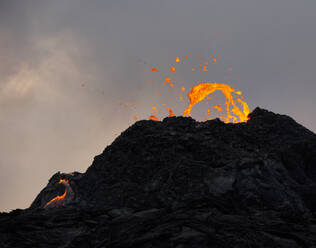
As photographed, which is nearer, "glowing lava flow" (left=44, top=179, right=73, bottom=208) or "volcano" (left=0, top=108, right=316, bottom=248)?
"volcano" (left=0, top=108, right=316, bottom=248)

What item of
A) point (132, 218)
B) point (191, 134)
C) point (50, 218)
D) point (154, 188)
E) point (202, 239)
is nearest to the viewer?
point (202, 239)

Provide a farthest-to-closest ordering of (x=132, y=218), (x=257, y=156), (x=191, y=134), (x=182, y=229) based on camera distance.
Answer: (x=191, y=134)
(x=257, y=156)
(x=132, y=218)
(x=182, y=229)

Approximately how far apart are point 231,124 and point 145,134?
8.65m

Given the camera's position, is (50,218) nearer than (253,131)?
Yes

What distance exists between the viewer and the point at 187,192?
2503cm

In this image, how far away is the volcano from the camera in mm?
16234

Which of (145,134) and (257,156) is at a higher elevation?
(145,134)

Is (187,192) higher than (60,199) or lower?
lower

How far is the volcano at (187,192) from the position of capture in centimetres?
1623

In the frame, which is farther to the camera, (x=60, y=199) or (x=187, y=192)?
(x=60, y=199)

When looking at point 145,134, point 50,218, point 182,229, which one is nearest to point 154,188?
point 145,134

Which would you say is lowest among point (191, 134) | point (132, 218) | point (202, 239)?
point (202, 239)

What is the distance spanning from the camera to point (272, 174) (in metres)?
27.2

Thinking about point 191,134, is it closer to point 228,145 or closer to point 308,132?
point 228,145
